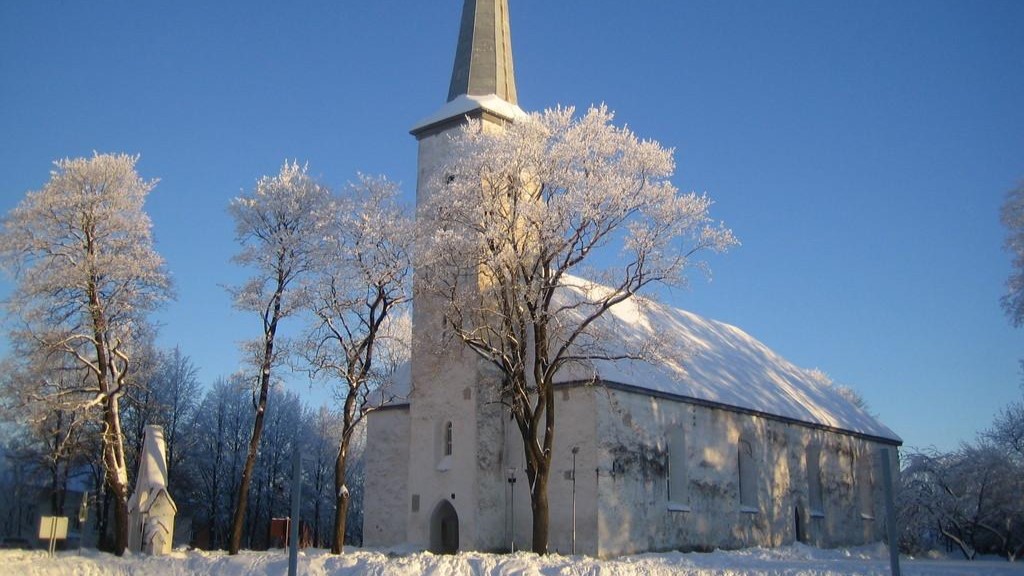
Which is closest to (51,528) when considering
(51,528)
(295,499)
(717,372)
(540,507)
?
(51,528)

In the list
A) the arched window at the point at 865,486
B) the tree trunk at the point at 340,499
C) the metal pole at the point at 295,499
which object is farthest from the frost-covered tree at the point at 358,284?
the arched window at the point at 865,486

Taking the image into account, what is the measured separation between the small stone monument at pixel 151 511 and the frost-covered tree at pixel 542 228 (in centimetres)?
1074

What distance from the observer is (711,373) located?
39281 mm

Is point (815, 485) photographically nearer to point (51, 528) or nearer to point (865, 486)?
point (865, 486)

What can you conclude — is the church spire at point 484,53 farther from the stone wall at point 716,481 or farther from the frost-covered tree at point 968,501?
the frost-covered tree at point 968,501

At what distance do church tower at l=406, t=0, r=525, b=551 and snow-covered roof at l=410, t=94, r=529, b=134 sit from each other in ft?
0.12

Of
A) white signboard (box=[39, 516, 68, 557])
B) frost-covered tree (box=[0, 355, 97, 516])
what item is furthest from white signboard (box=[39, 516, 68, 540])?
frost-covered tree (box=[0, 355, 97, 516])

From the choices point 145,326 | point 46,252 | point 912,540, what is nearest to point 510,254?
point 145,326

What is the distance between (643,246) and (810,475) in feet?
65.6

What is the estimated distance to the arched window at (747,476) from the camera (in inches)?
1471

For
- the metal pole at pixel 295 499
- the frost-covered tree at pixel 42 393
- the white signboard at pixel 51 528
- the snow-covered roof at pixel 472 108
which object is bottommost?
the white signboard at pixel 51 528

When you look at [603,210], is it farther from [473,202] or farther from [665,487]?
[665,487]

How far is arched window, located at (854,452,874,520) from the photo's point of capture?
45.2m

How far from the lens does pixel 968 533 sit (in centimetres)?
4097
